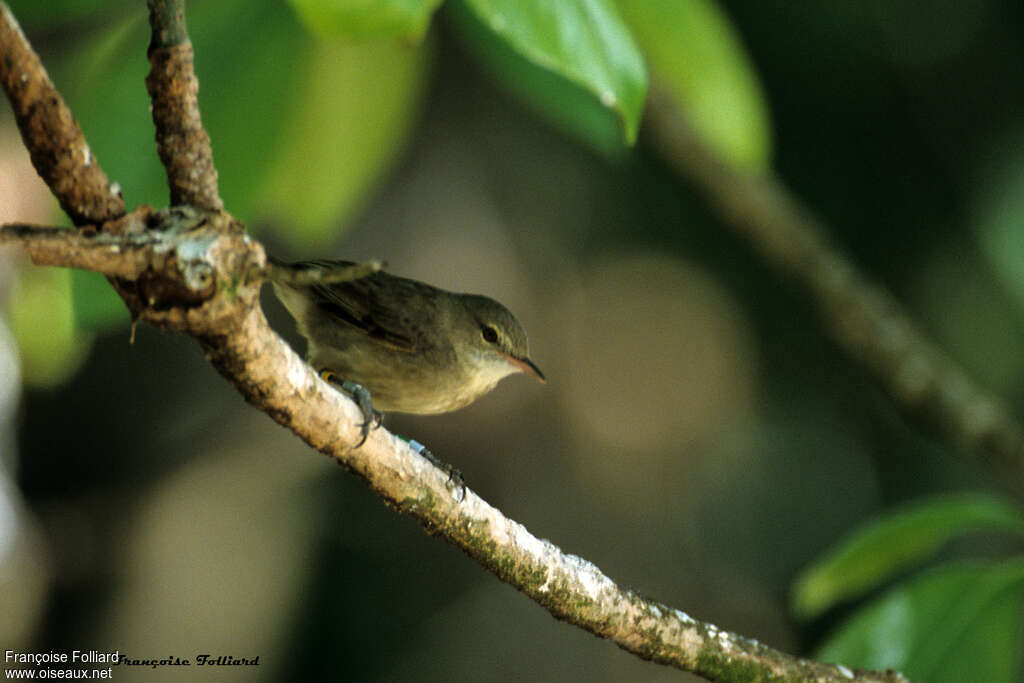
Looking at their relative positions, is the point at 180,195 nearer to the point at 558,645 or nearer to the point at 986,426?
the point at 986,426

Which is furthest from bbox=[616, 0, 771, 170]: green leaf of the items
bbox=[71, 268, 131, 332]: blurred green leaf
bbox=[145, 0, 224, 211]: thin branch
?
bbox=[145, 0, 224, 211]: thin branch

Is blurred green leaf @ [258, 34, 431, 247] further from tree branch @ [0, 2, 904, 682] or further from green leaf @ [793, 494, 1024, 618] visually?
green leaf @ [793, 494, 1024, 618]

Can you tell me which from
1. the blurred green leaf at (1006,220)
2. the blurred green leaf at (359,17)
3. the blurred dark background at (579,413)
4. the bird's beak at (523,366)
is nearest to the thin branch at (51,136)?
the blurred green leaf at (359,17)

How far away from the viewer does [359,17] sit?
1595 millimetres

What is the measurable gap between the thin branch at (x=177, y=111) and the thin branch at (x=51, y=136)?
10cm

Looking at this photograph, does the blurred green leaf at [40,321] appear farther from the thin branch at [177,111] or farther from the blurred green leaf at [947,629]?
the blurred green leaf at [947,629]

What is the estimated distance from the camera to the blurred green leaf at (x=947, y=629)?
2.86 metres

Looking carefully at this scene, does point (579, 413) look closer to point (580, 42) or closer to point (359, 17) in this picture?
point (580, 42)

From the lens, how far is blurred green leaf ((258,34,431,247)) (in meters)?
3.29

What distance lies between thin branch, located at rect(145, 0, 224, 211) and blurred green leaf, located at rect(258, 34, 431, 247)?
5.98ft

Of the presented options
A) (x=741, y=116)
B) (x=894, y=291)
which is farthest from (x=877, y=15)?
(x=741, y=116)

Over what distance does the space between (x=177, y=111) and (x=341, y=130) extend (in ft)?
6.54

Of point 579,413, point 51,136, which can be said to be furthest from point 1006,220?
point 51,136

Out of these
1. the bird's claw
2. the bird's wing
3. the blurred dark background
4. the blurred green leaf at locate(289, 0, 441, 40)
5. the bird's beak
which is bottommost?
the blurred dark background
